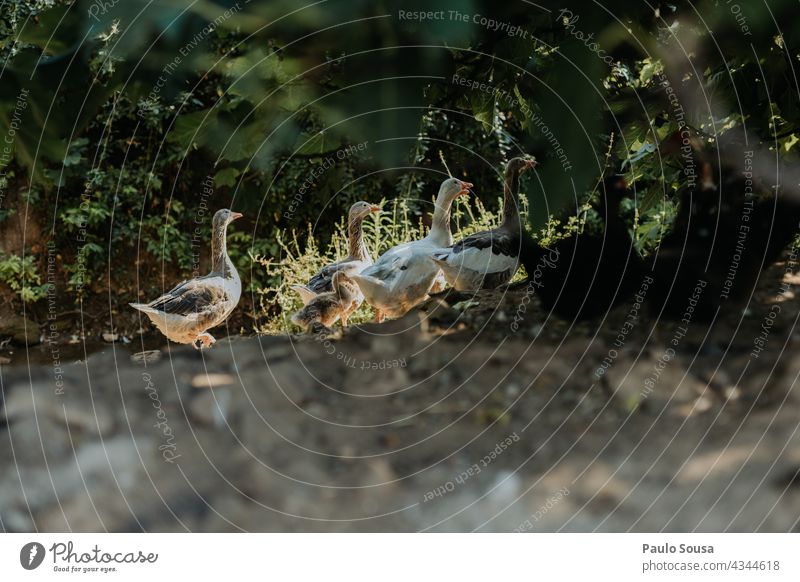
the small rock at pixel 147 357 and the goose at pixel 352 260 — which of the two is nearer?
the goose at pixel 352 260

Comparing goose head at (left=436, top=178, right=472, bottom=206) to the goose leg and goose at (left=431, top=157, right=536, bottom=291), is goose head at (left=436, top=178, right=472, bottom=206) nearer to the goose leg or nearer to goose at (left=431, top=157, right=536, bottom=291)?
goose at (left=431, top=157, right=536, bottom=291)

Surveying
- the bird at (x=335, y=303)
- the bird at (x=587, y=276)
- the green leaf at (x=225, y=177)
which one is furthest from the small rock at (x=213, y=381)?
the bird at (x=587, y=276)

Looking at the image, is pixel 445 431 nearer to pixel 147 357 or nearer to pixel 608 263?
pixel 608 263

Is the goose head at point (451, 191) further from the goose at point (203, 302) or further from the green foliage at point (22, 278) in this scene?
the green foliage at point (22, 278)

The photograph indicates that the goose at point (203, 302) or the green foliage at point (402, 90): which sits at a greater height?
the green foliage at point (402, 90)

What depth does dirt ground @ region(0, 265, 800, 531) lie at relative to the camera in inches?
34.0

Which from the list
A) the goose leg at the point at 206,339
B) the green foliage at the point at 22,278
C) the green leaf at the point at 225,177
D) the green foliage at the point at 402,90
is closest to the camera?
the green foliage at the point at 402,90

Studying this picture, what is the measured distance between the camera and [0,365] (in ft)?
4.12

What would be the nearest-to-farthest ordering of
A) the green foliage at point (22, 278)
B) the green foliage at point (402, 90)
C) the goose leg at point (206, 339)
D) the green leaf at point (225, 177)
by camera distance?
the green foliage at point (402, 90) → the green leaf at point (225, 177) → the goose leg at point (206, 339) → the green foliage at point (22, 278)

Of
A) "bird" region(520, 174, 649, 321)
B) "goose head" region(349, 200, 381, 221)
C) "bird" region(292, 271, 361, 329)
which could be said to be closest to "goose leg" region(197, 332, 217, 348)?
"bird" region(292, 271, 361, 329)

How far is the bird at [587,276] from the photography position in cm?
95

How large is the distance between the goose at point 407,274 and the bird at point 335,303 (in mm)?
20

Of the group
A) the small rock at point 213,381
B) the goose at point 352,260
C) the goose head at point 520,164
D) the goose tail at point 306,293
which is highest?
the goose head at point 520,164

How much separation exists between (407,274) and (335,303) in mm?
101
